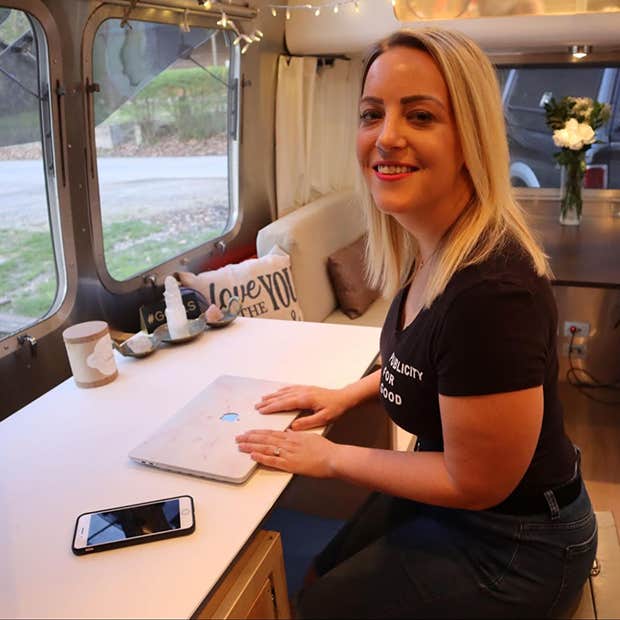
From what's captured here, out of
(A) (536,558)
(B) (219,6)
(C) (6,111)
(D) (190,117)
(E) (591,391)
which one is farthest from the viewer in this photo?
(E) (591,391)

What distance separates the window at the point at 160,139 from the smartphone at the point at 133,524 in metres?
1.12

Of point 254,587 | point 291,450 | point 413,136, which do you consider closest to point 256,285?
point 291,450

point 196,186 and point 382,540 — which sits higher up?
point 196,186

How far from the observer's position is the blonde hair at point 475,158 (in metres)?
1.02

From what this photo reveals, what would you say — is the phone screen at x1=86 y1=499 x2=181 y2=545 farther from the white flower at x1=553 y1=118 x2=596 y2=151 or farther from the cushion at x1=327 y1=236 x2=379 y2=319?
the white flower at x1=553 y1=118 x2=596 y2=151

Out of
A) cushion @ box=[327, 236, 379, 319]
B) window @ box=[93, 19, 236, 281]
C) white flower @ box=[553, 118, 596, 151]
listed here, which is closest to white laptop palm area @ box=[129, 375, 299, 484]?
window @ box=[93, 19, 236, 281]

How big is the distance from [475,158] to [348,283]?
1.95 metres

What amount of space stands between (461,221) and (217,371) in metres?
0.75

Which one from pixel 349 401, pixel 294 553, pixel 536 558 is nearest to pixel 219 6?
pixel 349 401

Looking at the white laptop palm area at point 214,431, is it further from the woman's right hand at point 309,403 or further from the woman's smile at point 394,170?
the woman's smile at point 394,170

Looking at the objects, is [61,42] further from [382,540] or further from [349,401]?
[382,540]

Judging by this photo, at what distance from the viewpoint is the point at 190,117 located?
8.11 feet

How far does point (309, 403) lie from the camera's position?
4.40 ft

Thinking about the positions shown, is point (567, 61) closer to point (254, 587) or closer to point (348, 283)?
point (348, 283)
